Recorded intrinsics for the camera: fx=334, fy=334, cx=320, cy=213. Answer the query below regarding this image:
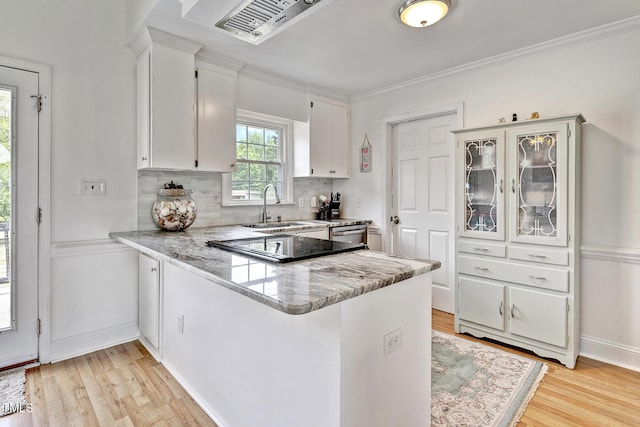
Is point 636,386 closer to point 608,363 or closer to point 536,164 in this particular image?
point 608,363

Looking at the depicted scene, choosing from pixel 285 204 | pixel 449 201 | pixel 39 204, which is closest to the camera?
pixel 39 204

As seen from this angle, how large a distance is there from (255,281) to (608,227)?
270cm

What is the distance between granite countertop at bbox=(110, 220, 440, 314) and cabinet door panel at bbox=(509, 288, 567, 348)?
1.55m

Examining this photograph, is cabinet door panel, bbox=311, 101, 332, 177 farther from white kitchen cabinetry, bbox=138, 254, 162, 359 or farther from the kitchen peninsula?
the kitchen peninsula

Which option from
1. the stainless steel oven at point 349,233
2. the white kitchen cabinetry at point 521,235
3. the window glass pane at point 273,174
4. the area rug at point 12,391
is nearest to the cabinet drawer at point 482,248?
the white kitchen cabinetry at point 521,235

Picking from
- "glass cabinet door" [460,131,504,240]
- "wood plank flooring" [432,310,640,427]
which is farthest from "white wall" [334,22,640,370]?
"glass cabinet door" [460,131,504,240]

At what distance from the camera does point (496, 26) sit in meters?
2.47

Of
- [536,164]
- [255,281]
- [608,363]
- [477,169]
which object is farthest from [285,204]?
[608,363]

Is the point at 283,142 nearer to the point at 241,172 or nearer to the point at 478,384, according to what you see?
the point at 241,172

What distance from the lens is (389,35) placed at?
103 inches

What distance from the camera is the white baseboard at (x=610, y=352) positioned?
7.82 ft

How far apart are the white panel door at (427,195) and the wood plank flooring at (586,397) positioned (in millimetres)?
1226

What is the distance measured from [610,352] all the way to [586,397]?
0.69m

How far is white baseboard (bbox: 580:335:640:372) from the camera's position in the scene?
2383 mm
